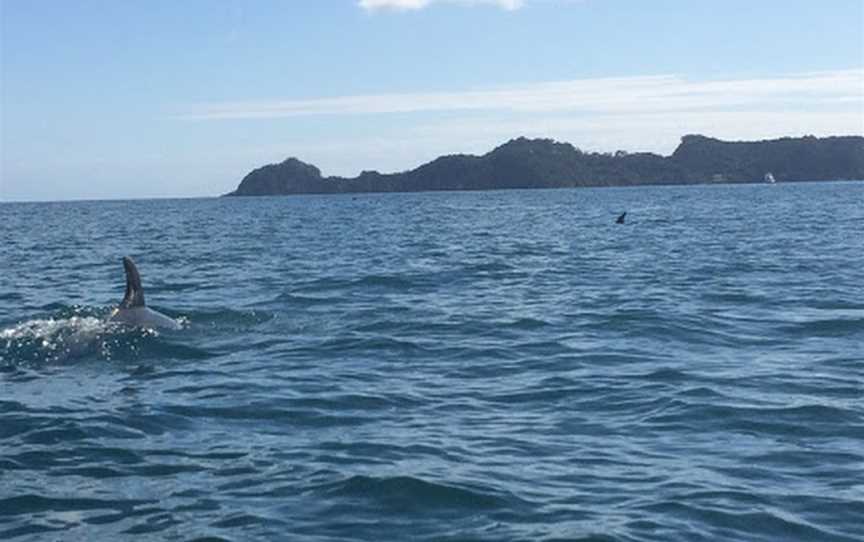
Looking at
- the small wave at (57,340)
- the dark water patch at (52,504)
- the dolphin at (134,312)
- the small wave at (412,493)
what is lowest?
the small wave at (412,493)

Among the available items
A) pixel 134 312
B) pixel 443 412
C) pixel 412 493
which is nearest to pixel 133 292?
pixel 134 312

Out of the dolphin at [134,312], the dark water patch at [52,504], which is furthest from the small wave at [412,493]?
the dolphin at [134,312]

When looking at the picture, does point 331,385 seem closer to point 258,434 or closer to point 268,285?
point 258,434

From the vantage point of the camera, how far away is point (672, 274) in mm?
31484

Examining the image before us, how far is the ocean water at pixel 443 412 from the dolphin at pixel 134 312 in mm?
357

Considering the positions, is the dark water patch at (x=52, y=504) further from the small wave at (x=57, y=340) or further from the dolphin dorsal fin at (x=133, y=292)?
the dolphin dorsal fin at (x=133, y=292)

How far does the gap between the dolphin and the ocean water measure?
14.1 inches

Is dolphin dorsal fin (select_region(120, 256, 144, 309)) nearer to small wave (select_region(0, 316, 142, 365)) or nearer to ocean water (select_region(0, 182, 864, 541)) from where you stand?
small wave (select_region(0, 316, 142, 365))

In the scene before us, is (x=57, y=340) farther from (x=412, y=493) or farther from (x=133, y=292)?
(x=412, y=493)

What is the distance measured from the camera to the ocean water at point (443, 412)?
32.1ft

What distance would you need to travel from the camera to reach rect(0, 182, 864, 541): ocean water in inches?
385

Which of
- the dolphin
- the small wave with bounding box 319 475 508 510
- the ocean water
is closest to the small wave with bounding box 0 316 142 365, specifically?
the ocean water

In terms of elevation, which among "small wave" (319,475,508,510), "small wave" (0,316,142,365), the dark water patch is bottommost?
"small wave" (319,475,508,510)

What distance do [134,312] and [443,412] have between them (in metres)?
8.88
